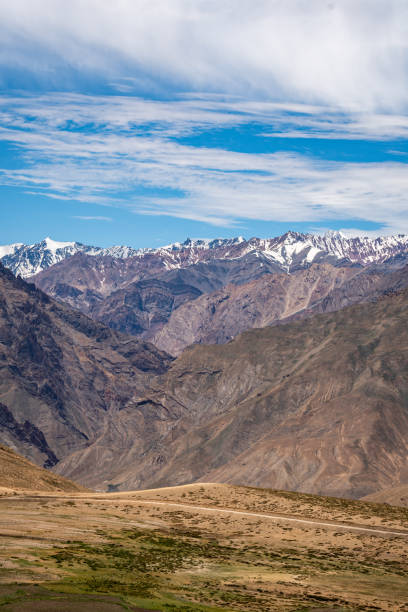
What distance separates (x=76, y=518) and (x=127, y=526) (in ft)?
14.7

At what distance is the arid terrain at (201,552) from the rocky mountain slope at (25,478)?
10.9 meters

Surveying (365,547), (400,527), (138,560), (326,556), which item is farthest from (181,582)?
(400,527)

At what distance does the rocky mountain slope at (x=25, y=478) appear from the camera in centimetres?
8914

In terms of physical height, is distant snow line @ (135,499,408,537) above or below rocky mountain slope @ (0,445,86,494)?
above

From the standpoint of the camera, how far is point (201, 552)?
58.9 metres

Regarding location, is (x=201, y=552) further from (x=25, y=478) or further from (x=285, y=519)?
(x=25, y=478)

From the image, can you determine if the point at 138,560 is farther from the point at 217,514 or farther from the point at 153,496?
the point at 153,496

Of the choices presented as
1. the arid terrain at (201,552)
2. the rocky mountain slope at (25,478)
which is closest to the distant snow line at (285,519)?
the arid terrain at (201,552)

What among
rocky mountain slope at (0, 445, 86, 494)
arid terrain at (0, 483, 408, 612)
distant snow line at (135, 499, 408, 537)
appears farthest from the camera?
rocky mountain slope at (0, 445, 86, 494)

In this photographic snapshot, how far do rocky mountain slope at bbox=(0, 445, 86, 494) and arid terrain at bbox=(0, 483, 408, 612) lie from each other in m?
10.9

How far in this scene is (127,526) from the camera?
214 feet

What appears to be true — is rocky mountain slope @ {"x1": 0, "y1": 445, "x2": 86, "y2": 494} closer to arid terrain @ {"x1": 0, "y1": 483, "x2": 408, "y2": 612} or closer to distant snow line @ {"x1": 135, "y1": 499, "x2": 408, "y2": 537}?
arid terrain @ {"x1": 0, "y1": 483, "x2": 408, "y2": 612}

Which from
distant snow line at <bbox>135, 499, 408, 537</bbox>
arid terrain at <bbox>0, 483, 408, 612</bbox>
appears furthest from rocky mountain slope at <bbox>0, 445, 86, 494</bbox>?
distant snow line at <bbox>135, 499, 408, 537</bbox>

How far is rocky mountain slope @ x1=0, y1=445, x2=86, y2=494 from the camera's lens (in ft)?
292
